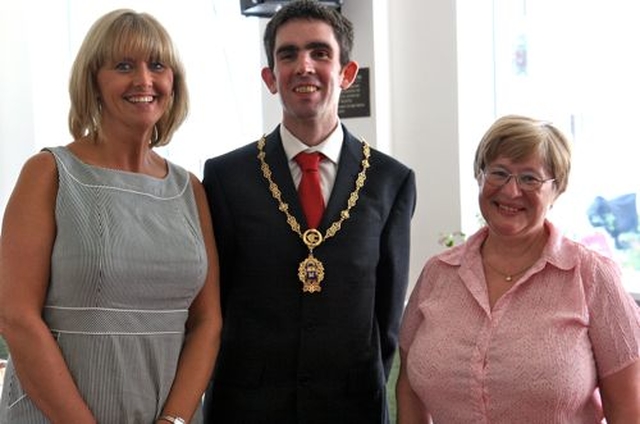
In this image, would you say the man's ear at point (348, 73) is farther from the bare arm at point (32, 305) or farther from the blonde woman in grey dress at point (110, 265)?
the bare arm at point (32, 305)

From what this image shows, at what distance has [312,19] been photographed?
1.96m

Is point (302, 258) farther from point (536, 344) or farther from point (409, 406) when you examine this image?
point (536, 344)

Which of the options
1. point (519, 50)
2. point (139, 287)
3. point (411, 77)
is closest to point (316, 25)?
point (139, 287)

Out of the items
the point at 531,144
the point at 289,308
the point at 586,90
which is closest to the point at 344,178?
the point at 289,308

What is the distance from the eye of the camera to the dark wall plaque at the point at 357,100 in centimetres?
373

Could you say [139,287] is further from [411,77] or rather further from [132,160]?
[411,77]

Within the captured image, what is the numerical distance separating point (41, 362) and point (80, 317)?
4.4 inches

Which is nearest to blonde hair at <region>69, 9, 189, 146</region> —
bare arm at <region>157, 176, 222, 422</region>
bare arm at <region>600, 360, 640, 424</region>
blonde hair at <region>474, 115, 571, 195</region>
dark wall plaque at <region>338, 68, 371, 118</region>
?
bare arm at <region>157, 176, 222, 422</region>

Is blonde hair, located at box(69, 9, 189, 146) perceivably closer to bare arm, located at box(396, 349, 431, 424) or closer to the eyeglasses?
the eyeglasses

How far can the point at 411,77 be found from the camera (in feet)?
12.3

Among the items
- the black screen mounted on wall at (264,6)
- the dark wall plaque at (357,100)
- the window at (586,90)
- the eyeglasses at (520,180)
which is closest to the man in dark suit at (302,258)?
the eyeglasses at (520,180)

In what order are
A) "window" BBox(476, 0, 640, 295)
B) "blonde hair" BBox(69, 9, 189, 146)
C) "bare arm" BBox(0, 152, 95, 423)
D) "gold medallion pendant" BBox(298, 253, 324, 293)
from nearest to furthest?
1. "bare arm" BBox(0, 152, 95, 423)
2. "blonde hair" BBox(69, 9, 189, 146)
3. "gold medallion pendant" BBox(298, 253, 324, 293)
4. "window" BBox(476, 0, 640, 295)

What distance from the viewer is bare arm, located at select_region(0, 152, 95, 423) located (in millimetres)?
1545

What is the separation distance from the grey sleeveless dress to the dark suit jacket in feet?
0.64
